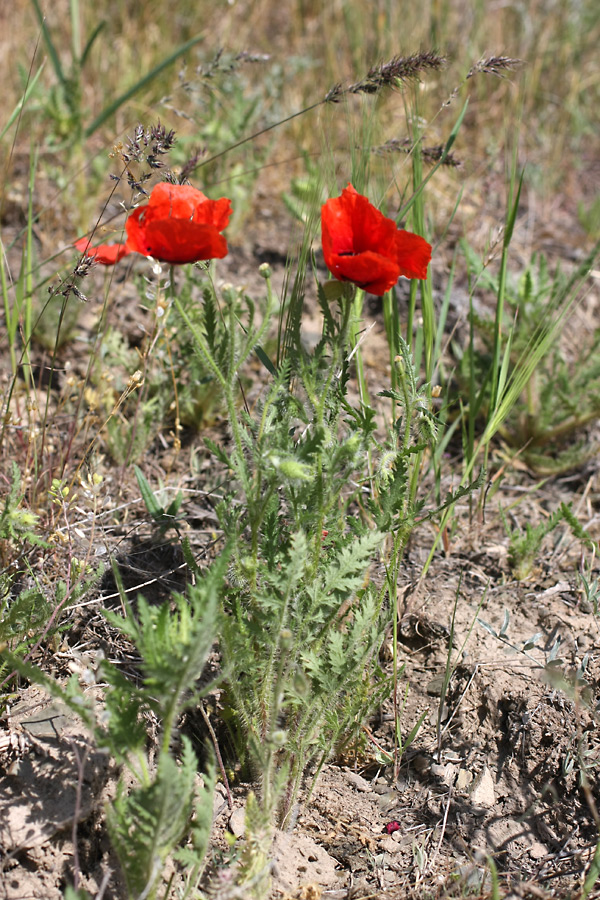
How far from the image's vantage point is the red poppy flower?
1278 millimetres

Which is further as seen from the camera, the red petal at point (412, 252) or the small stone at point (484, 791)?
the small stone at point (484, 791)

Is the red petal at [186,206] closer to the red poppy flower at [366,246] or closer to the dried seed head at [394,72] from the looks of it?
the red poppy flower at [366,246]

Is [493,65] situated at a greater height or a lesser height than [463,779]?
greater

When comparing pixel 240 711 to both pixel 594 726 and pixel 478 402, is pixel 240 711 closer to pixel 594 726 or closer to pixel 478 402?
pixel 594 726

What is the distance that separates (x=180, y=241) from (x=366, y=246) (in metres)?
0.37

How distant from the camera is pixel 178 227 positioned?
1.26 m

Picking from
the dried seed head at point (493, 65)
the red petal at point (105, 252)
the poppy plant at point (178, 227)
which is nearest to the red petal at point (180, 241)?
the poppy plant at point (178, 227)

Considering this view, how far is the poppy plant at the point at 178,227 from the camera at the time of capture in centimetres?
126

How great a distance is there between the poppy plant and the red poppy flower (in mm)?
198

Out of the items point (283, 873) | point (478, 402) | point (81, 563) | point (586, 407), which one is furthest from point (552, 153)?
point (283, 873)

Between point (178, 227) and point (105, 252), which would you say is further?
point (105, 252)

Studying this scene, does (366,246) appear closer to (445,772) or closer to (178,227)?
(178,227)

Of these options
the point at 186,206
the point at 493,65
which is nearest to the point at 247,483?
the point at 186,206

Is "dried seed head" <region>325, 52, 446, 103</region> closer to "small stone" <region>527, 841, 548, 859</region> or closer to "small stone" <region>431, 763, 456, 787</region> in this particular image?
"small stone" <region>431, 763, 456, 787</region>
